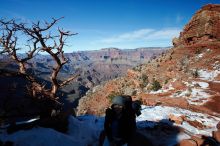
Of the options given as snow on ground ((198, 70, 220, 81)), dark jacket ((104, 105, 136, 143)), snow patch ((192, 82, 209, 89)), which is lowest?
snow patch ((192, 82, 209, 89))

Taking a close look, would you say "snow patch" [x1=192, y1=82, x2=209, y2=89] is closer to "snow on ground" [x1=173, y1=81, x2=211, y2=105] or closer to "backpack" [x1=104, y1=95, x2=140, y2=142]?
"snow on ground" [x1=173, y1=81, x2=211, y2=105]

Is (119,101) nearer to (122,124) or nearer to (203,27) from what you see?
(122,124)

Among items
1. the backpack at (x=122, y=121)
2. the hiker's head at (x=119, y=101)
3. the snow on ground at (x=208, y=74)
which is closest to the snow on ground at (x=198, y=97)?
the snow on ground at (x=208, y=74)

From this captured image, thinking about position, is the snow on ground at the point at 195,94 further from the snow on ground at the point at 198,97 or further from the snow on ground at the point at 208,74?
the snow on ground at the point at 208,74

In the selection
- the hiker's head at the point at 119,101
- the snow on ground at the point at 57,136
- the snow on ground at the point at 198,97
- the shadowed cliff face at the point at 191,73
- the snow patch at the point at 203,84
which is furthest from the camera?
the snow patch at the point at 203,84

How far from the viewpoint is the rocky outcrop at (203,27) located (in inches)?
1695

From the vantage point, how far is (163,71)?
41.0 m

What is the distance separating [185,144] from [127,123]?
4.74m

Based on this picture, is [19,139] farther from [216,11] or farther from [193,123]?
[216,11]

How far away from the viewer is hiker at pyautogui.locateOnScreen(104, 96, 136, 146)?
196 inches

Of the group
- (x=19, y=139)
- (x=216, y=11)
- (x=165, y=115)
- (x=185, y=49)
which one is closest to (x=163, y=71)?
(x=185, y=49)

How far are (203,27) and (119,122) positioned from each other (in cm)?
4367

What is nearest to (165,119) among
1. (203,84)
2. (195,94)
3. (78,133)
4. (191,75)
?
(78,133)

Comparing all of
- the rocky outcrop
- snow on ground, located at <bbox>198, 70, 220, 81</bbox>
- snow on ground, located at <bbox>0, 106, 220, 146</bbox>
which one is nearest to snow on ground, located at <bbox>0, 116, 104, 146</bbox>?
snow on ground, located at <bbox>0, 106, 220, 146</bbox>
